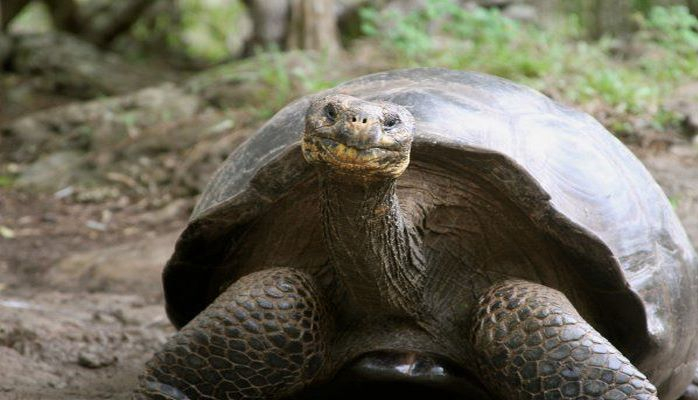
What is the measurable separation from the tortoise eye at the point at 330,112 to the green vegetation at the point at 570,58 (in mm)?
4799

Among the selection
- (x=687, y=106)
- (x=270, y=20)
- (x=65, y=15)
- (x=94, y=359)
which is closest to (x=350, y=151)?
(x=94, y=359)

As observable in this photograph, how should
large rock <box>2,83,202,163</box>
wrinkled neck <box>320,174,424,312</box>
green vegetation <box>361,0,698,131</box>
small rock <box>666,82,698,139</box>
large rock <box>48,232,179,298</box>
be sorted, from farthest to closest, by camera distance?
large rock <box>2,83,202,163</box> < green vegetation <box>361,0,698,131</box> < small rock <box>666,82,698,139</box> < large rock <box>48,232,179,298</box> < wrinkled neck <box>320,174,424,312</box>

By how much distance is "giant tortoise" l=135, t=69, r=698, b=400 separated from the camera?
113 inches

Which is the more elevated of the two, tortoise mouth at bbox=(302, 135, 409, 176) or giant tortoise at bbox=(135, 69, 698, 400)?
tortoise mouth at bbox=(302, 135, 409, 176)

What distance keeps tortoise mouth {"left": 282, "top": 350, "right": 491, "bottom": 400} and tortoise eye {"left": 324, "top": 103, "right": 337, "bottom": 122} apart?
89 cm

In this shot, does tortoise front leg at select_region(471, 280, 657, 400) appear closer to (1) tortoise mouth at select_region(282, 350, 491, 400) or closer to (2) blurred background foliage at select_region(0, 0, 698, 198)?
(1) tortoise mouth at select_region(282, 350, 491, 400)

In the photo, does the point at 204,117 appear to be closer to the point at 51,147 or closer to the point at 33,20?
the point at 51,147

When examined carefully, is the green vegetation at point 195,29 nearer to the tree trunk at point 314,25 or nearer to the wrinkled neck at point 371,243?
the tree trunk at point 314,25

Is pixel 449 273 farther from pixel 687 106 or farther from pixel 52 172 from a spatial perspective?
pixel 52 172

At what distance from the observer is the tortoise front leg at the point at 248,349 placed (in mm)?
3018

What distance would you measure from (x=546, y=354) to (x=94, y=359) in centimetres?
203

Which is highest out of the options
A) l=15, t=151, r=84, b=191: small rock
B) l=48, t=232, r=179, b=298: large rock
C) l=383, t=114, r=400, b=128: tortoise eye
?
l=383, t=114, r=400, b=128: tortoise eye

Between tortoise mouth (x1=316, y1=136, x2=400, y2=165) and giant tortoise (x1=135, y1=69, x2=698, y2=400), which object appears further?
giant tortoise (x1=135, y1=69, x2=698, y2=400)

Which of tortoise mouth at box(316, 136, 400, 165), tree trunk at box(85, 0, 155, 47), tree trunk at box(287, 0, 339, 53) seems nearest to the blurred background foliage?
tree trunk at box(287, 0, 339, 53)
